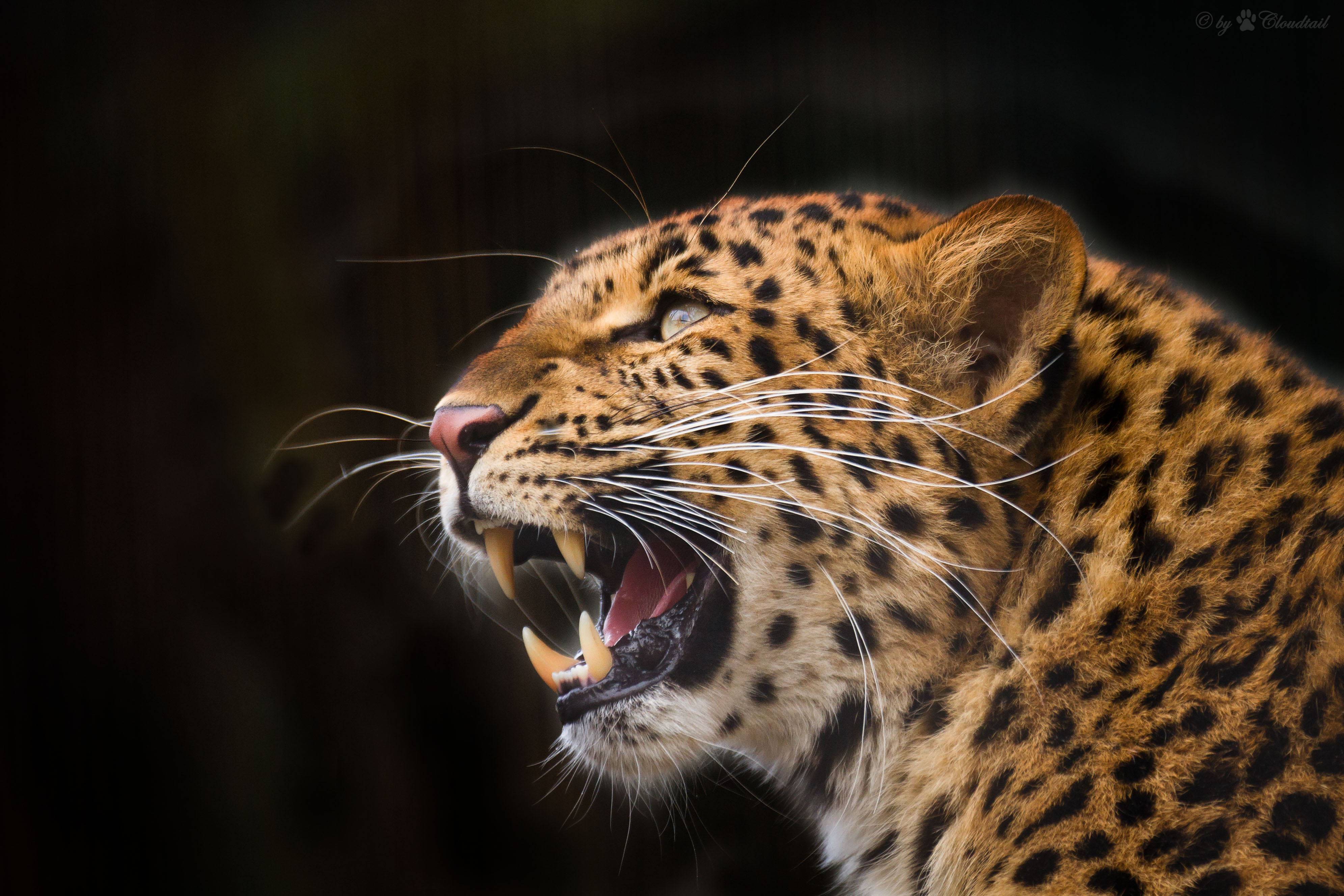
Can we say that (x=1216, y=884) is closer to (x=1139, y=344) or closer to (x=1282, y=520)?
(x=1282, y=520)

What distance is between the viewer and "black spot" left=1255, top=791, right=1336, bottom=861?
1.06 metres

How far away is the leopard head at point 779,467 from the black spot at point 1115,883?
0.32m

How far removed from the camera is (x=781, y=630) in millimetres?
1416

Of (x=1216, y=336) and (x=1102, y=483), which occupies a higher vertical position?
(x=1216, y=336)

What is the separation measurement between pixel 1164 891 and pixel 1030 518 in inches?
19.3

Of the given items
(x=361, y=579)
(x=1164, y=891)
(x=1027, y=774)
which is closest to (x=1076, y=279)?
(x=1027, y=774)

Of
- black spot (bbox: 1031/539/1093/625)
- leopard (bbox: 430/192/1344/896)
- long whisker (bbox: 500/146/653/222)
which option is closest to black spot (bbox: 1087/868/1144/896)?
Result: leopard (bbox: 430/192/1344/896)

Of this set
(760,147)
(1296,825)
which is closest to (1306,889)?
(1296,825)

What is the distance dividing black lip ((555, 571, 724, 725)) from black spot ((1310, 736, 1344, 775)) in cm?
78

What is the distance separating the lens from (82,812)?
1831 mm

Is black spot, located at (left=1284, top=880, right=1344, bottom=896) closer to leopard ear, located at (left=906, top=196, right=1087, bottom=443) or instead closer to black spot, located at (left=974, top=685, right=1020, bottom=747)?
black spot, located at (left=974, top=685, right=1020, bottom=747)

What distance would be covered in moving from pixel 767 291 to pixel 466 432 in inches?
20.6

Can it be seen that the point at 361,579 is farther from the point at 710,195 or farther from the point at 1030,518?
the point at 1030,518

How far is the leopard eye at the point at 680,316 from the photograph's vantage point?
59.1 inches
